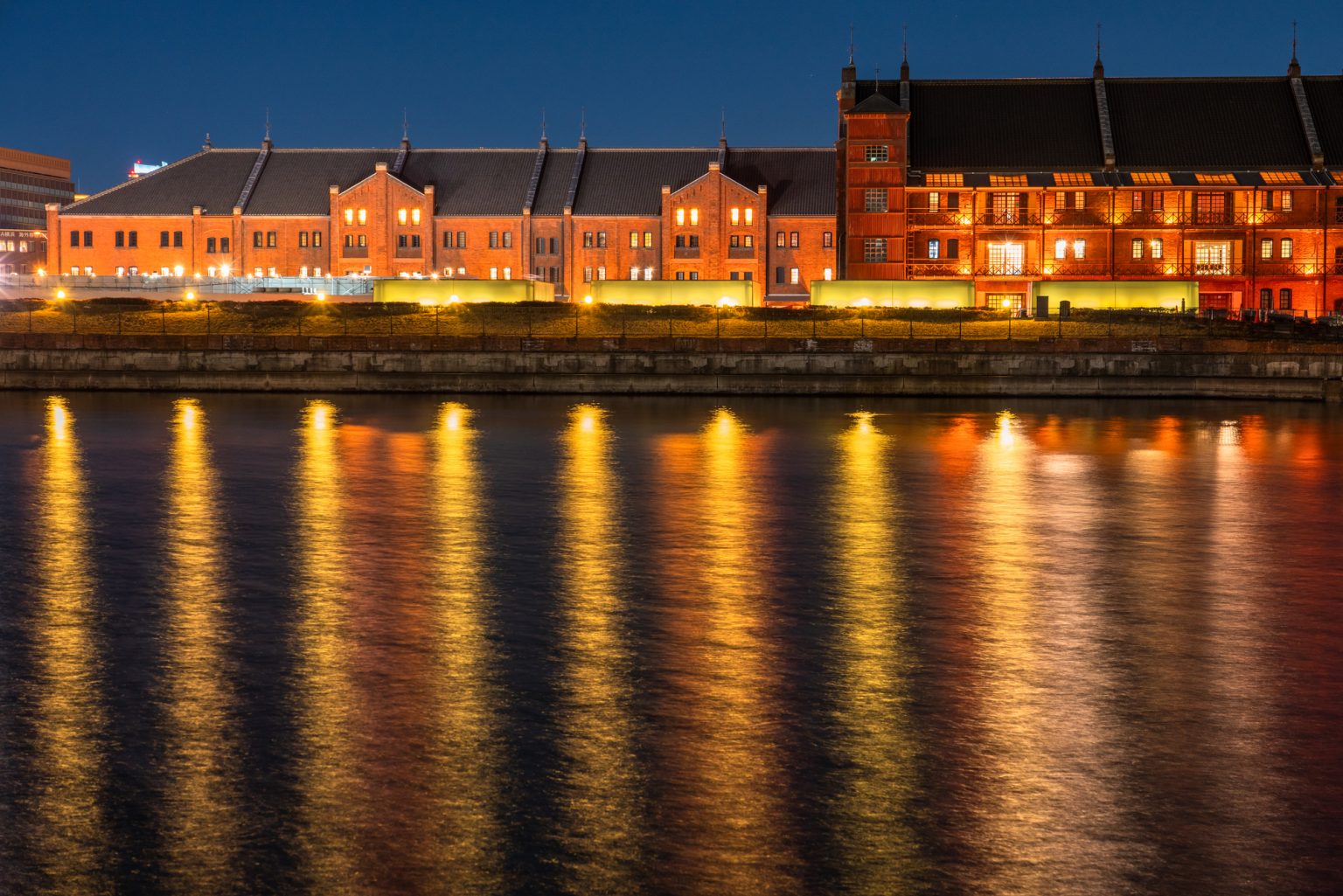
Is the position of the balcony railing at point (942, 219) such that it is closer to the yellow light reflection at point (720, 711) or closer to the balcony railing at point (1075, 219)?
the balcony railing at point (1075, 219)

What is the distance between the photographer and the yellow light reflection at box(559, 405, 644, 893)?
809cm

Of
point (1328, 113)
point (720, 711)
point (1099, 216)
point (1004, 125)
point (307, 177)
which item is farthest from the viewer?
point (307, 177)

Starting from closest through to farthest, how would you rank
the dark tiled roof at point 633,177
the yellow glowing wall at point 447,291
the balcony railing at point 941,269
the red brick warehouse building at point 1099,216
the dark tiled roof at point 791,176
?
the yellow glowing wall at point 447,291 → the red brick warehouse building at point 1099,216 → the balcony railing at point 941,269 → the dark tiled roof at point 791,176 → the dark tiled roof at point 633,177

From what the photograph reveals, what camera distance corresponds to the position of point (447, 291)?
265 ft

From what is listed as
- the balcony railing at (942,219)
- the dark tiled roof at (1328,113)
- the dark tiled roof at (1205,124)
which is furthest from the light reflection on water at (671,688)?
the dark tiled roof at (1328,113)

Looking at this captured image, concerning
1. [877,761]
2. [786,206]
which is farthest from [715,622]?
[786,206]

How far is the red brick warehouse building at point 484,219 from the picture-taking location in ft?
365

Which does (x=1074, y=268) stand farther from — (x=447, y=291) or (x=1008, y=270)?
(x=447, y=291)

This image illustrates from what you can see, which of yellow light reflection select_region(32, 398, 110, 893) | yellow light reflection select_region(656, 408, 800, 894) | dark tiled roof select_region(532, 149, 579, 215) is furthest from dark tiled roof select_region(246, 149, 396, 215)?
yellow light reflection select_region(656, 408, 800, 894)

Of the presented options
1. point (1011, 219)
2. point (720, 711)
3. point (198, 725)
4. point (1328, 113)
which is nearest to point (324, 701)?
point (198, 725)

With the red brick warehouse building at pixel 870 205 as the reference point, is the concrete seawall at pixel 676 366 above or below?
below

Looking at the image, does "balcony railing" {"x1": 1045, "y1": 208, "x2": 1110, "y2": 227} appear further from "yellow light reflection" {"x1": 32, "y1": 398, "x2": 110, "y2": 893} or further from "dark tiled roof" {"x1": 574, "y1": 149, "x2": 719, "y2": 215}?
"yellow light reflection" {"x1": 32, "y1": 398, "x2": 110, "y2": 893}

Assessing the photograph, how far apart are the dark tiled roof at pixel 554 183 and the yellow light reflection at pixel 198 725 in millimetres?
94552

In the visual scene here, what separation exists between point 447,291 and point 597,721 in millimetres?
71902
